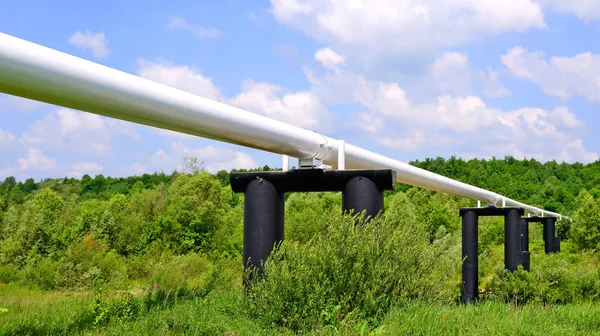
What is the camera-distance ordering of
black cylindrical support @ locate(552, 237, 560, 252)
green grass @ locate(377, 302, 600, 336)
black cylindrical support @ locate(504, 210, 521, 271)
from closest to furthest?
1. green grass @ locate(377, 302, 600, 336)
2. black cylindrical support @ locate(504, 210, 521, 271)
3. black cylindrical support @ locate(552, 237, 560, 252)

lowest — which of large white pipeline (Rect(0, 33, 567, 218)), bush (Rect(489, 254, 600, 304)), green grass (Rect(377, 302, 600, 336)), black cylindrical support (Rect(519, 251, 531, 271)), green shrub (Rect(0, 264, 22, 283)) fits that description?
green shrub (Rect(0, 264, 22, 283))

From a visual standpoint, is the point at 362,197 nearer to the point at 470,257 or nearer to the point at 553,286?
the point at 470,257

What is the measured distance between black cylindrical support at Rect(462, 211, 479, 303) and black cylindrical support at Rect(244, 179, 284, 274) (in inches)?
305

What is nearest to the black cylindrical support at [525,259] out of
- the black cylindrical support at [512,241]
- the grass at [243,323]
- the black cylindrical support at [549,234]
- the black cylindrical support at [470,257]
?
the black cylindrical support at [512,241]

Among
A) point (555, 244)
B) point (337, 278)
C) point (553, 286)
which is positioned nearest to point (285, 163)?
point (337, 278)

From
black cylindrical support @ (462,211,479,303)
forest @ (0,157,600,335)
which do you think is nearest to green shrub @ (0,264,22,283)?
forest @ (0,157,600,335)

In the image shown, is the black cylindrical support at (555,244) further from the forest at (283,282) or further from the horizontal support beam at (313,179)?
the horizontal support beam at (313,179)

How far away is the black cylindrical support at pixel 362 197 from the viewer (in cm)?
662

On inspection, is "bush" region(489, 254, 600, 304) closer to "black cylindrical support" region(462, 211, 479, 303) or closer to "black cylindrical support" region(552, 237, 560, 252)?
"black cylindrical support" region(462, 211, 479, 303)

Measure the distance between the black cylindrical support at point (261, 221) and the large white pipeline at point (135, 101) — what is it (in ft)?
1.47

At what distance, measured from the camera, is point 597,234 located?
37.1m

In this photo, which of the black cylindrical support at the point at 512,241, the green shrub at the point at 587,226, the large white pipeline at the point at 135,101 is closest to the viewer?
the large white pipeline at the point at 135,101

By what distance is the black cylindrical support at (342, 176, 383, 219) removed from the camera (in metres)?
6.62

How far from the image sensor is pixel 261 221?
255 inches
